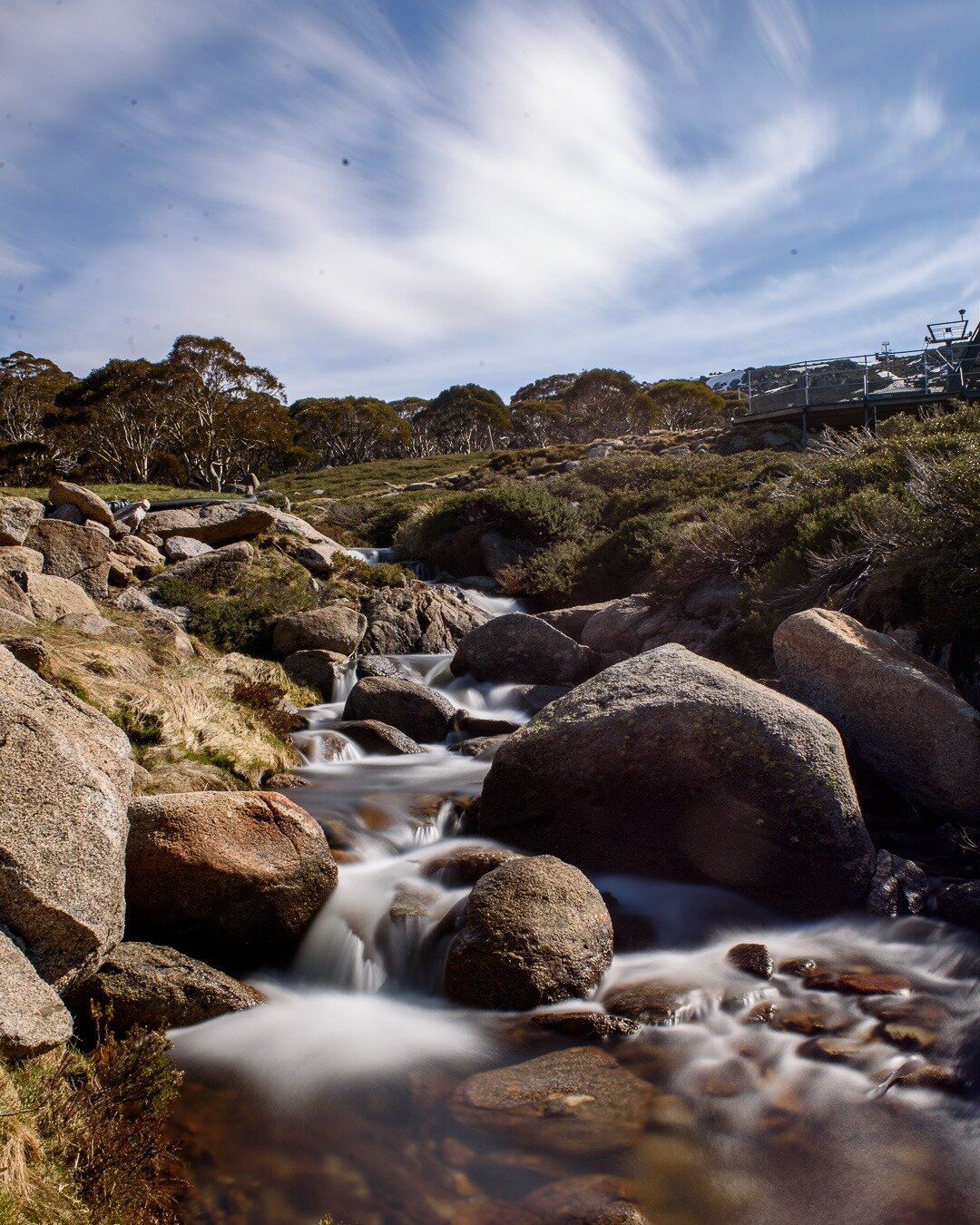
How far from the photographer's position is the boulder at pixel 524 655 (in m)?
A: 13.6

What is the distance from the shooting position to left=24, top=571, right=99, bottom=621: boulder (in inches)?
412

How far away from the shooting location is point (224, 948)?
18.2 feet

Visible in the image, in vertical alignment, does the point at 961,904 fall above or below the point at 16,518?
below

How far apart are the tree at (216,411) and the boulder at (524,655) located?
32.8 m

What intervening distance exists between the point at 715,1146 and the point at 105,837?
3.33 m

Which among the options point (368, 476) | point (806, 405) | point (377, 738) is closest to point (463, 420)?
point (368, 476)

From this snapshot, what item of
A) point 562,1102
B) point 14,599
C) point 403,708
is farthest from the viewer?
point 403,708

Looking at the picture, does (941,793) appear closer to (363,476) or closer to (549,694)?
(549,694)

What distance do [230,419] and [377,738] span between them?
122ft

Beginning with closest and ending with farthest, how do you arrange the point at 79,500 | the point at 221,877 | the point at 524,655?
the point at 221,877 → the point at 524,655 → the point at 79,500

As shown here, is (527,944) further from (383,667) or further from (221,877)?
(383,667)

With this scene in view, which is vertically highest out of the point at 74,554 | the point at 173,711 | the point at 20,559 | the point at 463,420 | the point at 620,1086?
the point at 463,420

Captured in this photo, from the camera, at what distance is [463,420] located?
73.2 m

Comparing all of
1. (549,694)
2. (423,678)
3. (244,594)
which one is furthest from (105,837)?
(244,594)
